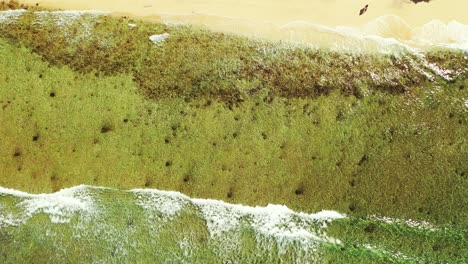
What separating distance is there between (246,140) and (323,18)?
23.2 feet

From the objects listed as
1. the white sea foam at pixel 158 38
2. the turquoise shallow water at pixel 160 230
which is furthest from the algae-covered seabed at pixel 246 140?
the white sea foam at pixel 158 38

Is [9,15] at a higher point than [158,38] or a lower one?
higher

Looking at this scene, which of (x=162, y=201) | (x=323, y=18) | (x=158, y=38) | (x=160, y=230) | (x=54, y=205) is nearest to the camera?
(x=160, y=230)

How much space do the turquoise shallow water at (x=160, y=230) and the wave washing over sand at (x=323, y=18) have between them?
765 centimetres

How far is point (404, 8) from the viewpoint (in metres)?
23.8

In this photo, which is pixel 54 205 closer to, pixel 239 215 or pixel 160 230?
pixel 160 230

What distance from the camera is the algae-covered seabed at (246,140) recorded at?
2053 centimetres

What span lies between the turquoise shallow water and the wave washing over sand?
7653 millimetres

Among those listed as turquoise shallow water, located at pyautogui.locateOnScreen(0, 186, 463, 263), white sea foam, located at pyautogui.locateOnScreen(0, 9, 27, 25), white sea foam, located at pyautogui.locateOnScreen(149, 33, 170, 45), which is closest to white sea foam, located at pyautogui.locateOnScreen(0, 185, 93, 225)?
turquoise shallow water, located at pyautogui.locateOnScreen(0, 186, 463, 263)

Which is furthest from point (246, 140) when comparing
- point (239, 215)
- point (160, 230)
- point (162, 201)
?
point (160, 230)

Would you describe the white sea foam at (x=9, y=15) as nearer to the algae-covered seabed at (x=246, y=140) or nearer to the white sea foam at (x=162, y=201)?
the algae-covered seabed at (x=246, y=140)

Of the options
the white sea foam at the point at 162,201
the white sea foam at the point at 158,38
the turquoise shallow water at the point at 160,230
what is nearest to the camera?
the turquoise shallow water at the point at 160,230

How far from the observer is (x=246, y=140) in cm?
2086

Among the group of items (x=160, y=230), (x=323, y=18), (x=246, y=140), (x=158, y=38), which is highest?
(x=323, y=18)
